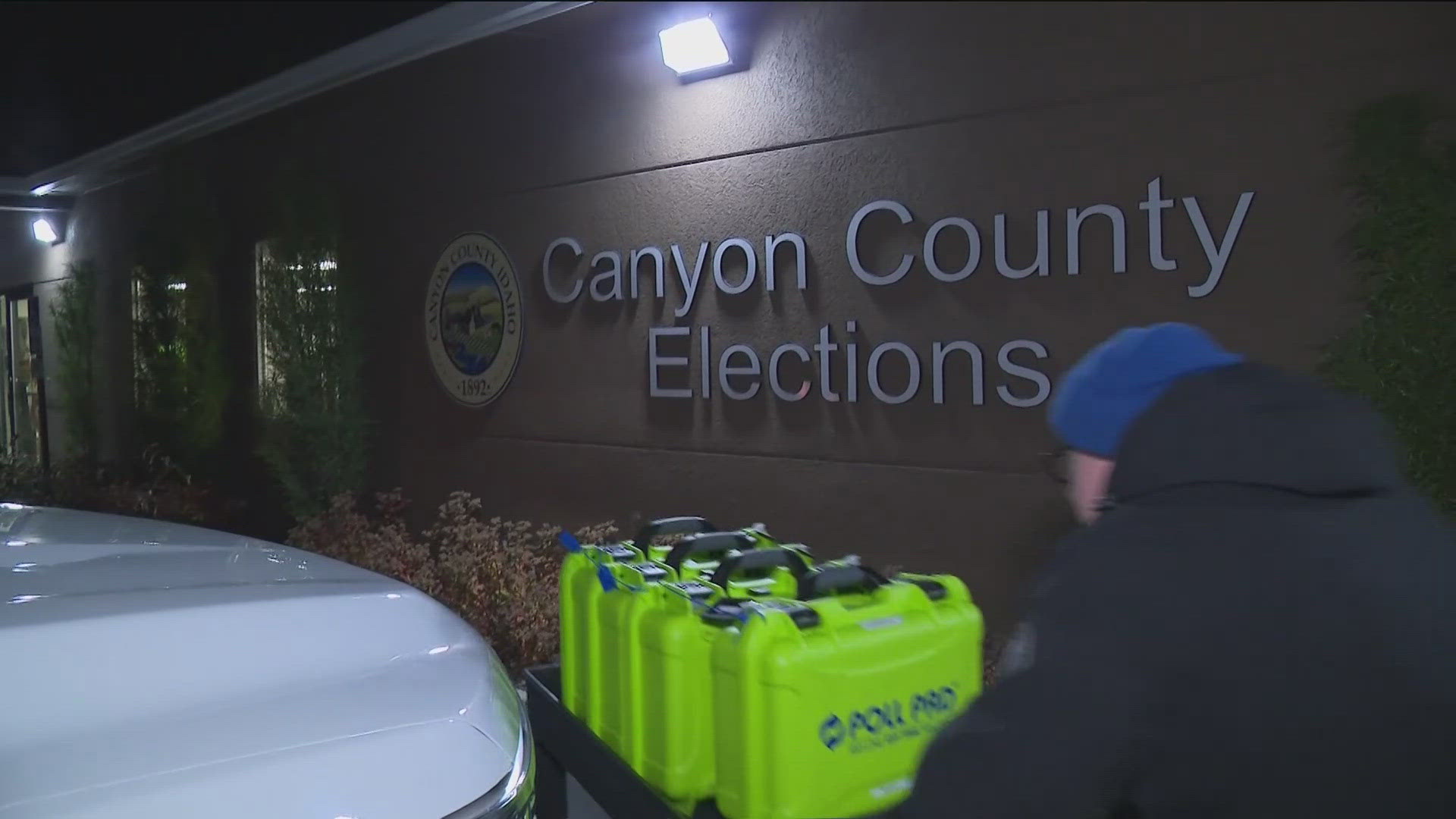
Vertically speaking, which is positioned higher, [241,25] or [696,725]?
[241,25]

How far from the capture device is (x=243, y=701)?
1356mm

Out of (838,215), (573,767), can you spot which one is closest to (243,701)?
(573,767)

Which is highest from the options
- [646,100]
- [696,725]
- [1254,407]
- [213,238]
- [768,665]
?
[646,100]

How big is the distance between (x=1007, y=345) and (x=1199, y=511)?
2650mm

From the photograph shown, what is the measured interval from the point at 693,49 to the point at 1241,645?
3808 millimetres

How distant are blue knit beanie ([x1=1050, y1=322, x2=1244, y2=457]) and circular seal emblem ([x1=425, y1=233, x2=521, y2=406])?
4.40 m

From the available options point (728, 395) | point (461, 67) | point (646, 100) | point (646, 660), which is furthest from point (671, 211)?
point (646, 660)

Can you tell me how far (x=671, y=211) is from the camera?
4715 mm

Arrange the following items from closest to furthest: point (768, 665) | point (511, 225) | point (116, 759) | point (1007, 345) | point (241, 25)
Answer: point (116, 759)
point (241, 25)
point (768, 665)
point (1007, 345)
point (511, 225)

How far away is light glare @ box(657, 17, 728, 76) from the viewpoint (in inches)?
162

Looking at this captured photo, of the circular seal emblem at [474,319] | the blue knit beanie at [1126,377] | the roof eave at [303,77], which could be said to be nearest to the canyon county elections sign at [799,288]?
the circular seal emblem at [474,319]

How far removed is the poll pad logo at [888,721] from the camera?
5.93ft

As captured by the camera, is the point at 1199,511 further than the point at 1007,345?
No

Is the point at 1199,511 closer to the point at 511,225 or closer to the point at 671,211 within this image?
the point at 671,211
